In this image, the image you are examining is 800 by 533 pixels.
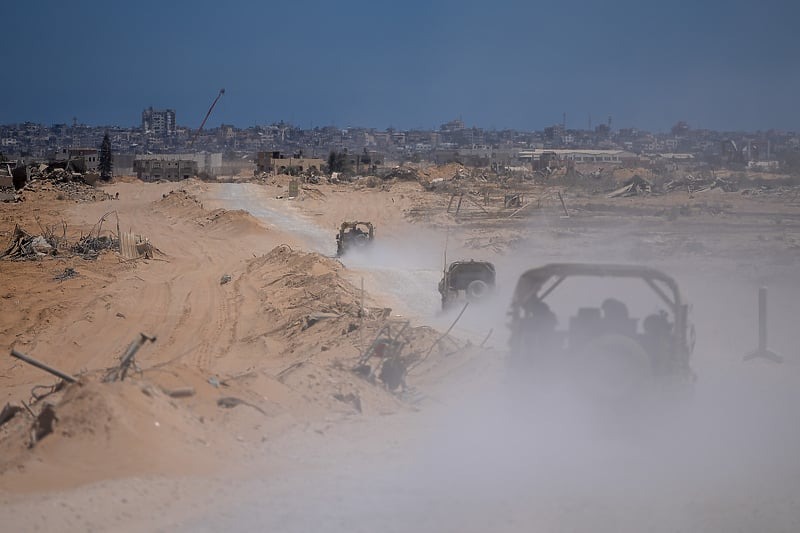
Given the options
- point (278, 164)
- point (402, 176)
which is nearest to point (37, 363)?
point (402, 176)

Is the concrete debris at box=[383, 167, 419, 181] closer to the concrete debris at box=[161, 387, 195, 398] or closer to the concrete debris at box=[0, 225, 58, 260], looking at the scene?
the concrete debris at box=[0, 225, 58, 260]

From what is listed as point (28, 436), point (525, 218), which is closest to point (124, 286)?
point (28, 436)

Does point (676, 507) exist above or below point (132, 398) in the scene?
below

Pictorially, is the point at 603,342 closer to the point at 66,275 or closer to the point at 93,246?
the point at 66,275

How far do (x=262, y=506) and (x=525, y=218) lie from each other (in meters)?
34.9

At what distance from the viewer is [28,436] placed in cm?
861

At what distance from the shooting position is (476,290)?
19.6 m

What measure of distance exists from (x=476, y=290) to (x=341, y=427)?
1001cm

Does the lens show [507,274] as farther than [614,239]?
No

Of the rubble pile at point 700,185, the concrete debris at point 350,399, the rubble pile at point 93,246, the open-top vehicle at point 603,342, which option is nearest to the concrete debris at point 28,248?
the rubble pile at point 93,246

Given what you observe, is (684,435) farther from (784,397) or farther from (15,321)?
(15,321)

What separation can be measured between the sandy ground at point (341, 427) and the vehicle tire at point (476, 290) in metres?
0.37

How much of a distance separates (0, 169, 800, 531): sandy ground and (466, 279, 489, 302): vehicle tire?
371mm

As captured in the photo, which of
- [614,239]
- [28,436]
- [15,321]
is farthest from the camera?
[614,239]
